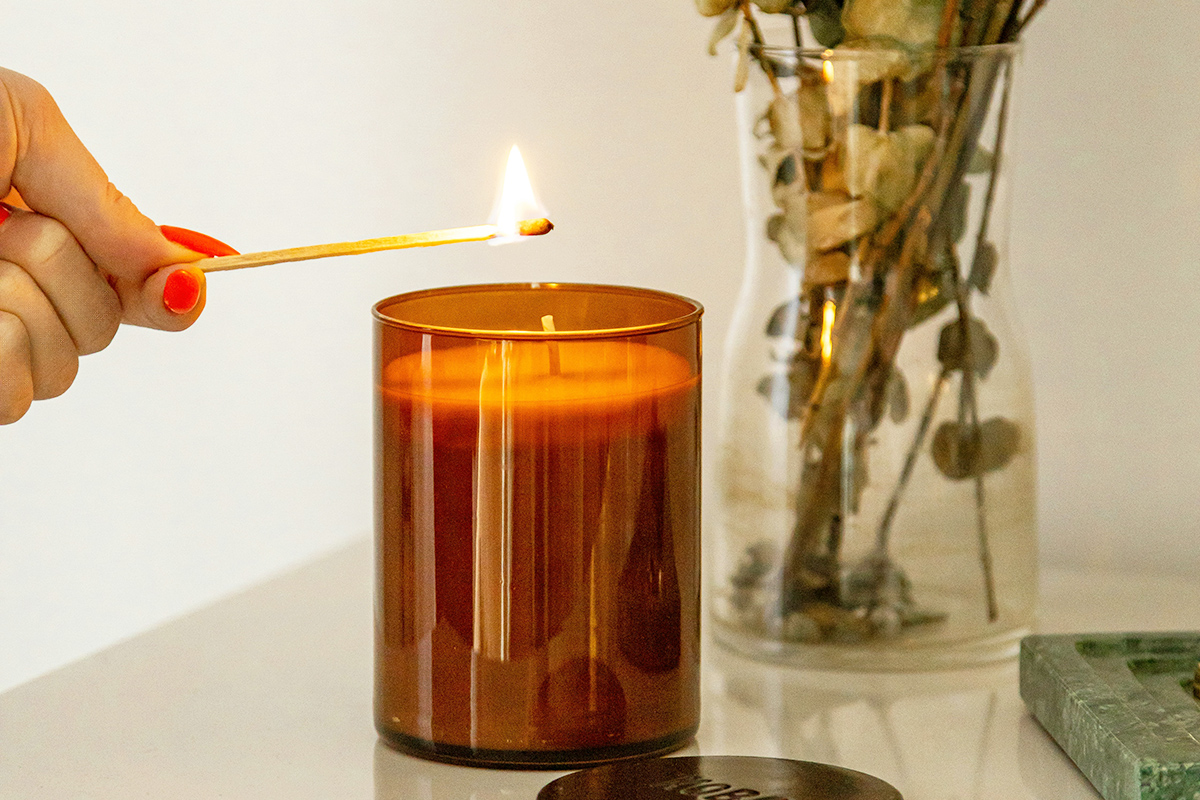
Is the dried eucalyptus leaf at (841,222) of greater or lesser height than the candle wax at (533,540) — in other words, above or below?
above

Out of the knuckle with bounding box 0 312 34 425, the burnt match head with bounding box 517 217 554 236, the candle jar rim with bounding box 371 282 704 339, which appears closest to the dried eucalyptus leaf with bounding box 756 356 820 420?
the candle jar rim with bounding box 371 282 704 339

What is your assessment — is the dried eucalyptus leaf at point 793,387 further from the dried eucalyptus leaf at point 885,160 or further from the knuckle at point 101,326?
the knuckle at point 101,326

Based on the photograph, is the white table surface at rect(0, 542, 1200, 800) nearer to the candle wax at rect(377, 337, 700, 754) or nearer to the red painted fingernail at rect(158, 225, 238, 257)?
the candle wax at rect(377, 337, 700, 754)

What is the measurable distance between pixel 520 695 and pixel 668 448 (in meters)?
0.10

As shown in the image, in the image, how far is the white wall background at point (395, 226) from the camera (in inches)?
32.5

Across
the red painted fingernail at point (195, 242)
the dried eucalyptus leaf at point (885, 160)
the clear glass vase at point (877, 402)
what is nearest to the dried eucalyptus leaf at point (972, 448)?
the clear glass vase at point (877, 402)


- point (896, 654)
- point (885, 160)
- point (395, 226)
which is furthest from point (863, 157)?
point (395, 226)

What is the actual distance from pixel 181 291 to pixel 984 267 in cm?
36

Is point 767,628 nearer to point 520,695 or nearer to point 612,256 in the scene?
point 520,695

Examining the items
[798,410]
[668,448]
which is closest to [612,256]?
[798,410]

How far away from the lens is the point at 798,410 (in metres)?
0.65

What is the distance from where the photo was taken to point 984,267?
646 mm

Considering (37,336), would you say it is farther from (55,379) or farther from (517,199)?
(517,199)

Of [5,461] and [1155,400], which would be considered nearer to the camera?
[1155,400]
